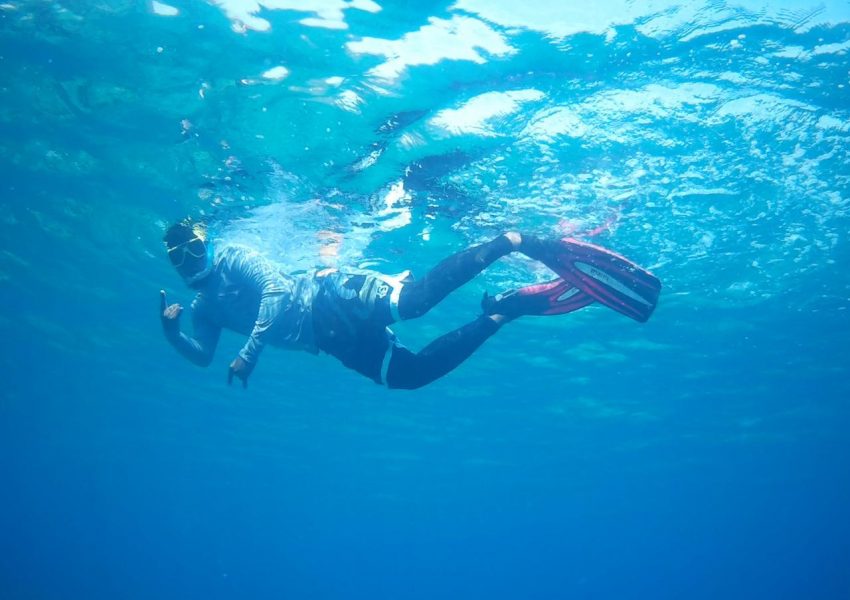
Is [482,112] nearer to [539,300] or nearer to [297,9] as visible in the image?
[297,9]

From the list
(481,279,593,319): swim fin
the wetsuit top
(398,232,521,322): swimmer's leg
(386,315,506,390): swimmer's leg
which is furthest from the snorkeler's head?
(481,279,593,319): swim fin

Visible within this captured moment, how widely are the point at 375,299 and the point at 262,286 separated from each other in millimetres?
1717

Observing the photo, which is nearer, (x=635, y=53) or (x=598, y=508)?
(x=635, y=53)

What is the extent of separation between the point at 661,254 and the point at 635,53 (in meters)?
7.48

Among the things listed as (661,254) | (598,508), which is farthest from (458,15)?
(598,508)

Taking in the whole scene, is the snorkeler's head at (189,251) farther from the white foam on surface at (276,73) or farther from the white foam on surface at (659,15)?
the white foam on surface at (659,15)

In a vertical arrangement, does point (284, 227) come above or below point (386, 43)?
below

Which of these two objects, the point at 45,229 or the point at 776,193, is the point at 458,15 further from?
the point at 45,229

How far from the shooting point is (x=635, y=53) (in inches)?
330

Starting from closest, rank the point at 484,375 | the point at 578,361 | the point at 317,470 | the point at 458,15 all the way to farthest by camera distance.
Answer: the point at 458,15, the point at 578,361, the point at 484,375, the point at 317,470

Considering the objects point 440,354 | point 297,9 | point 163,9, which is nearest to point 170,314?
point 440,354

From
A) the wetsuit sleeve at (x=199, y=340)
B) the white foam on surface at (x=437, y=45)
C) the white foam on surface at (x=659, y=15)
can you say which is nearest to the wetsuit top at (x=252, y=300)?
the wetsuit sleeve at (x=199, y=340)

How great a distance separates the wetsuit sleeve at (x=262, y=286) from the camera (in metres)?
6.70

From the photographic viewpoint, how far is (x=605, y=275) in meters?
6.70
